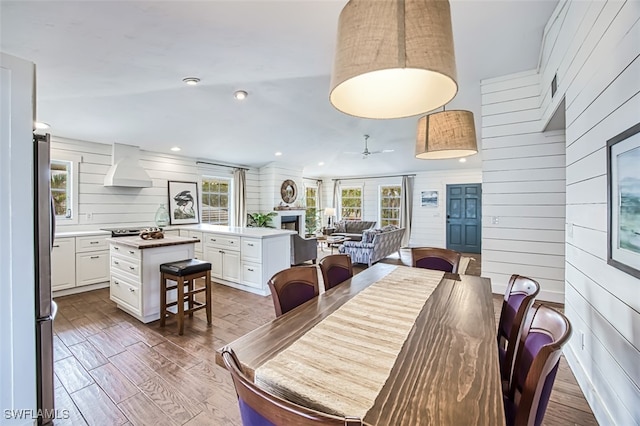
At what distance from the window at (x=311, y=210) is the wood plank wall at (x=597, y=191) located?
7.22 metres

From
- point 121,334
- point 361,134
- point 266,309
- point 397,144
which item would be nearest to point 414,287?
point 266,309

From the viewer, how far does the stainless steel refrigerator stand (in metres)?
1.56

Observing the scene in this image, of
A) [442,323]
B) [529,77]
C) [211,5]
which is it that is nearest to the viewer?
[442,323]

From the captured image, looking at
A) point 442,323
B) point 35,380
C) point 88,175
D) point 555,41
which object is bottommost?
point 35,380

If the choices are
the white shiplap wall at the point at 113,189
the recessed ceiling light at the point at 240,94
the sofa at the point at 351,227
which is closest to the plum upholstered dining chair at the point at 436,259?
the recessed ceiling light at the point at 240,94

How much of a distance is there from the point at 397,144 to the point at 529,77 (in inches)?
133

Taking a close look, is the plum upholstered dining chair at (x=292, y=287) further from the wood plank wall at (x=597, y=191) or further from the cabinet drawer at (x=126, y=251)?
the cabinet drawer at (x=126, y=251)

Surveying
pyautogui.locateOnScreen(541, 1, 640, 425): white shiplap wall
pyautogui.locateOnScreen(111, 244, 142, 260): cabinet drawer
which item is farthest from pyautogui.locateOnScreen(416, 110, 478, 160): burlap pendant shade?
pyautogui.locateOnScreen(111, 244, 142, 260): cabinet drawer

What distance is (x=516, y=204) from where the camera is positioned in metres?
3.47

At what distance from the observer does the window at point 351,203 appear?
9.80 m

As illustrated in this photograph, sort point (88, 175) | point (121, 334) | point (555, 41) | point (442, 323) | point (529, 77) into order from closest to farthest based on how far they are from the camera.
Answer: point (442, 323) → point (555, 41) → point (121, 334) → point (529, 77) → point (88, 175)

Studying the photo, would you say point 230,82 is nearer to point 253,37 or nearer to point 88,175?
point 253,37

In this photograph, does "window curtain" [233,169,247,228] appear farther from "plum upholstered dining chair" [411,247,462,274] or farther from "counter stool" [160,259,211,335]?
"plum upholstered dining chair" [411,247,462,274]

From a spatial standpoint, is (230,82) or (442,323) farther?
(230,82)
